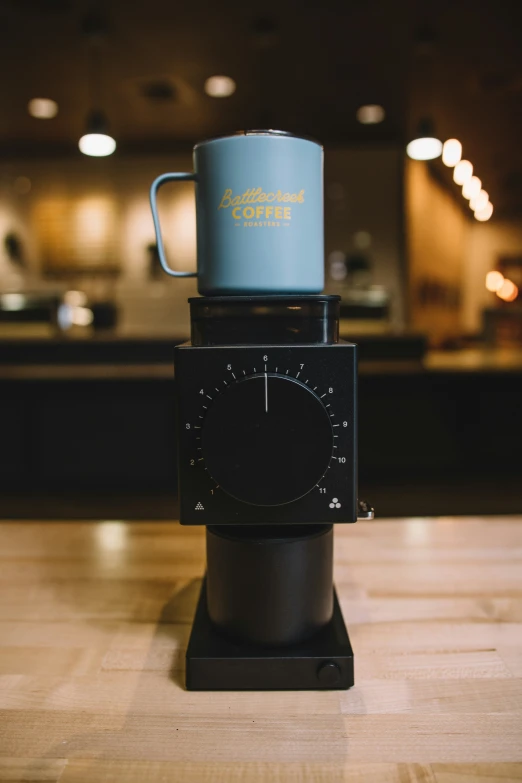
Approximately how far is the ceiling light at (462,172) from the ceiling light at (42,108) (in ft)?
15.2

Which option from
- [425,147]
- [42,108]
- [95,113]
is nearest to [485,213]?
[425,147]

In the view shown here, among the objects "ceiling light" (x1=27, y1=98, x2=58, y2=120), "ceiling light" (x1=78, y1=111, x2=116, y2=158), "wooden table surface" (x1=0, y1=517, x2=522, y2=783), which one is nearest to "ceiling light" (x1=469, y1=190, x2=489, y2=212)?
"ceiling light" (x1=27, y1=98, x2=58, y2=120)

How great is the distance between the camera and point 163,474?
363 centimetres

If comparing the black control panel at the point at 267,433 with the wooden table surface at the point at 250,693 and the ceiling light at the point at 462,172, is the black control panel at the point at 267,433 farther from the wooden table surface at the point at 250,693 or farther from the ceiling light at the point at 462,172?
the ceiling light at the point at 462,172

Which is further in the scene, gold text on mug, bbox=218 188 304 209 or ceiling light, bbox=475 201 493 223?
ceiling light, bbox=475 201 493 223

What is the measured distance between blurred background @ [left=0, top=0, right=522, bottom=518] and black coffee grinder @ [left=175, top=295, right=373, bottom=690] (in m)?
2.77

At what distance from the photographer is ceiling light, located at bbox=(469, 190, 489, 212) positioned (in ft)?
30.0

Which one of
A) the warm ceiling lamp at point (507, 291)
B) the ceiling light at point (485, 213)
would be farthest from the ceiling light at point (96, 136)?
the warm ceiling lamp at point (507, 291)

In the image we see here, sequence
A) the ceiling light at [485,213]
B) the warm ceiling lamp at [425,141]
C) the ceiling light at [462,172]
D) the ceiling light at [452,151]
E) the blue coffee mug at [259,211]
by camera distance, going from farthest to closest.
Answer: the ceiling light at [485,213] < the ceiling light at [462,172] < the ceiling light at [452,151] < the warm ceiling lamp at [425,141] < the blue coffee mug at [259,211]

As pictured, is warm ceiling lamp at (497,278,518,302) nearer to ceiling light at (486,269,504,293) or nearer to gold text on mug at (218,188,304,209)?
ceiling light at (486,269,504,293)

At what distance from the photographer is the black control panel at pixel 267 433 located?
489 mm

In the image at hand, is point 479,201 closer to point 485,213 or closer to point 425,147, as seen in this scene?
point 485,213

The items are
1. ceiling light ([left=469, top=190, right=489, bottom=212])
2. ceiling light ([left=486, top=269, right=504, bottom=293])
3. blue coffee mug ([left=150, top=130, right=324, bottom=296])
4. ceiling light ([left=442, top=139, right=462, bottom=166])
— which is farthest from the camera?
ceiling light ([left=486, top=269, right=504, bottom=293])

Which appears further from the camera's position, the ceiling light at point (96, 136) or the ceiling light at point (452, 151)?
the ceiling light at point (452, 151)
